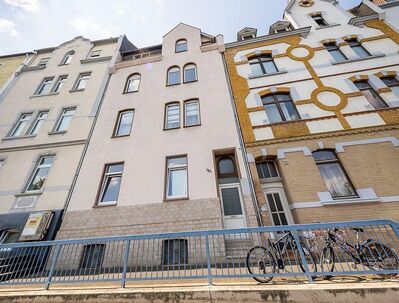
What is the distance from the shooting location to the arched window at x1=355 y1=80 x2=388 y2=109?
8.78m

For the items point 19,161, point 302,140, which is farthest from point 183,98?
point 19,161

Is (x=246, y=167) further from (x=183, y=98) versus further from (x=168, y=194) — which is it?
(x=183, y=98)

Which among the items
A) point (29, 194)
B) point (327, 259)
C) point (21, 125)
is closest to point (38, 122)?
point (21, 125)

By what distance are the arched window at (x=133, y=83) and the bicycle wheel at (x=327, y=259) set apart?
12502 mm

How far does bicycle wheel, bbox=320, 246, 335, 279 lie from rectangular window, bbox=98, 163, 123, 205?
25.6 feet

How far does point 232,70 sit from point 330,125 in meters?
6.24

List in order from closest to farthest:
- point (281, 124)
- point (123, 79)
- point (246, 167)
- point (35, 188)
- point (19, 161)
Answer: point (246, 167)
point (281, 124)
point (35, 188)
point (19, 161)
point (123, 79)

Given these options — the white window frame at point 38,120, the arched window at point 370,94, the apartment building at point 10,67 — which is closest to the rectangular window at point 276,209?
the arched window at point 370,94

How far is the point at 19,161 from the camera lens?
1033 centimetres

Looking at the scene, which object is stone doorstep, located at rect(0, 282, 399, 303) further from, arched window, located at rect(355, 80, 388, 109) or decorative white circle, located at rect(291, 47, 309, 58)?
decorative white circle, located at rect(291, 47, 309, 58)

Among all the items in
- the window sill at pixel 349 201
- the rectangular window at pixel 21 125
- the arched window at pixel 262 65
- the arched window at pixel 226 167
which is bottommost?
the window sill at pixel 349 201

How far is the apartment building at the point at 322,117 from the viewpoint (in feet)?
23.1

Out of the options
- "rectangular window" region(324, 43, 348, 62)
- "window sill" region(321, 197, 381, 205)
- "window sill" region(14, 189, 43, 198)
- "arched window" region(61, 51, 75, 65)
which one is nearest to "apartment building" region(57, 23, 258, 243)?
"window sill" region(14, 189, 43, 198)

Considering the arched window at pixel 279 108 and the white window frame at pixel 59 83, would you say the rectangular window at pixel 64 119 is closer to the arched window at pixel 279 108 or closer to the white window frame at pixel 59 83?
the white window frame at pixel 59 83
